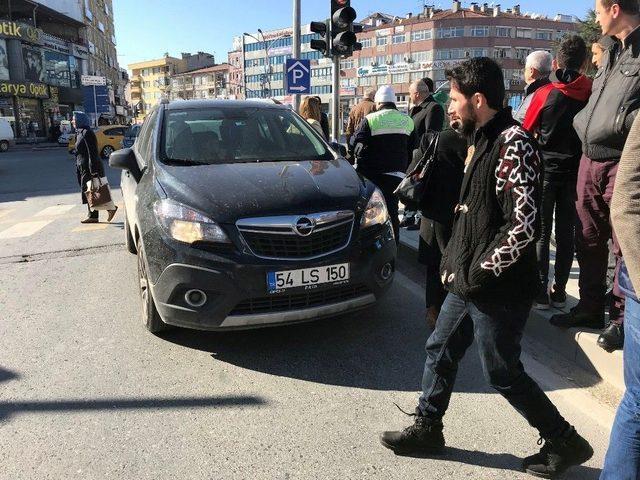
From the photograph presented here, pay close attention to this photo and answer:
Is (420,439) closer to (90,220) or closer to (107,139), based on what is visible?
(90,220)

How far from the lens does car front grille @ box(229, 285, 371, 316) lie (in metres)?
3.33

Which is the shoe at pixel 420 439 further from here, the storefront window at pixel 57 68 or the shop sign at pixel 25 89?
the storefront window at pixel 57 68

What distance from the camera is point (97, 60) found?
73688 millimetres

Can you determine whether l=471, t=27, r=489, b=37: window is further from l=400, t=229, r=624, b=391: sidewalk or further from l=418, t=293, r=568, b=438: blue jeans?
l=418, t=293, r=568, b=438: blue jeans

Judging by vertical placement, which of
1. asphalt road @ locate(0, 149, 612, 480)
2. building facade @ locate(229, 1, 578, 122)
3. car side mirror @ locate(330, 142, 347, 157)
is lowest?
asphalt road @ locate(0, 149, 612, 480)

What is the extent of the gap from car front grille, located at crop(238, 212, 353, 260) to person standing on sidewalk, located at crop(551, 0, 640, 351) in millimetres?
1589

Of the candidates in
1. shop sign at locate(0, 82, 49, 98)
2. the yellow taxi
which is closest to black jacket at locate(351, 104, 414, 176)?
the yellow taxi

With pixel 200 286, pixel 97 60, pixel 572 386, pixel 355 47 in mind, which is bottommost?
pixel 572 386

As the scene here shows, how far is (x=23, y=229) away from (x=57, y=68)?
51.1m

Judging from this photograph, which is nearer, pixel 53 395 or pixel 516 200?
pixel 516 200

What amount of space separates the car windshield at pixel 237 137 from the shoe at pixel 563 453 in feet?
9.50

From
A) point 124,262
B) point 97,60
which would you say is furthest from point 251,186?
point 97,60

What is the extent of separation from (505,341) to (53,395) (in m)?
Answer: 2.64

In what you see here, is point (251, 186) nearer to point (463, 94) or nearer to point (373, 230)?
point (373, 230)
